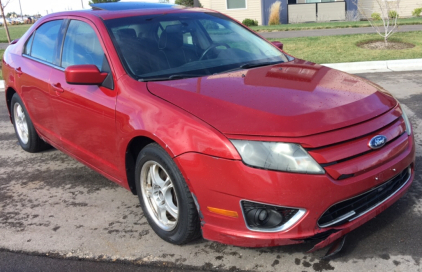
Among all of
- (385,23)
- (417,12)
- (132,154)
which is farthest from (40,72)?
(417,12)

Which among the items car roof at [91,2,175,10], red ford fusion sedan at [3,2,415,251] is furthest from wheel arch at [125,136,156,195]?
car roof at [91,2,175,10]

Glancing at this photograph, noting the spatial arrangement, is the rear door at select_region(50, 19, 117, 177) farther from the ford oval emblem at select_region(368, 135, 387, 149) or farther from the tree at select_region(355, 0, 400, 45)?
the tree at select_region(355, 0, 400, 45)

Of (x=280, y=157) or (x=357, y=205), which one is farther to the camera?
(x=357, y=205)

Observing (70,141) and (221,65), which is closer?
(221,65)

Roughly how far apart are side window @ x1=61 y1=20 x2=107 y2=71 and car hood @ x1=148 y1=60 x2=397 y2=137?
2.46 ft

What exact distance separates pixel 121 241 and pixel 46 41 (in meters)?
2.47

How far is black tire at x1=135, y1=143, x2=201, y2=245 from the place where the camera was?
2.82 m

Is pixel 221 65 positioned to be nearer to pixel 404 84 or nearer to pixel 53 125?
pixel 53 125

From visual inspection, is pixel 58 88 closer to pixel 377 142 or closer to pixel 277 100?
pixel 277 100

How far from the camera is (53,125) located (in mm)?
4375

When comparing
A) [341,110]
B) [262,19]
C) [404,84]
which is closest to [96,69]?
[341,110]

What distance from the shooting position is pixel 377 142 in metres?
2.73

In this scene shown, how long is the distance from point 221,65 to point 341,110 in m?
1.25

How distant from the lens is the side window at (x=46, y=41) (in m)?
4.48
